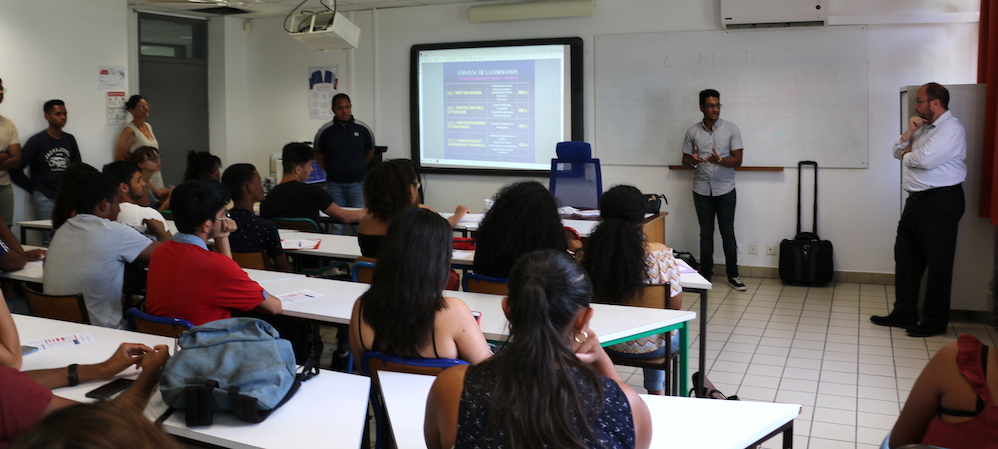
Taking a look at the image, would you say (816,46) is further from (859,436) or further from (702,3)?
(859,436)

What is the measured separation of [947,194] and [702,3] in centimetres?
282

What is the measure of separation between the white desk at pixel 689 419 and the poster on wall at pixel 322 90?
23.0ft

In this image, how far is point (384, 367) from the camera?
7.63 ft

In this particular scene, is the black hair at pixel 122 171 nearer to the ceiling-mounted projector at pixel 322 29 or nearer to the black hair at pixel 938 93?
the ceiling-mounted projector at pixel 322 29

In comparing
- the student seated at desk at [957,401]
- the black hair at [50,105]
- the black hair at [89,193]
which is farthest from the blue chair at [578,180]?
the student seated at desk at [957,401]

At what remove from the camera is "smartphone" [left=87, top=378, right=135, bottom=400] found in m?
2.14

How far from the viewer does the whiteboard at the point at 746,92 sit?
6.67m

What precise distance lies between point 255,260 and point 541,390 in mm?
3082

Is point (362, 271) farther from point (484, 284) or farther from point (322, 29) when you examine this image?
point (322, 29)

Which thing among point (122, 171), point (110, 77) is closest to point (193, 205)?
point (122, 171)

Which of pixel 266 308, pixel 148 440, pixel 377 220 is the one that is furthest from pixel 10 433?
pixel 377 220

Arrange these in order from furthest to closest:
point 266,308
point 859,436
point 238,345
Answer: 1. point 859,436
2. point 266,308
3. point 238,345

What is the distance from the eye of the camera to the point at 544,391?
1496 mm

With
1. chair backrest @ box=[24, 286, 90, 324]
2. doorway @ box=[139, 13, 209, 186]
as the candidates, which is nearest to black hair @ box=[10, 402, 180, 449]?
chair backrest @ box=[24, 286, 90, 324]
